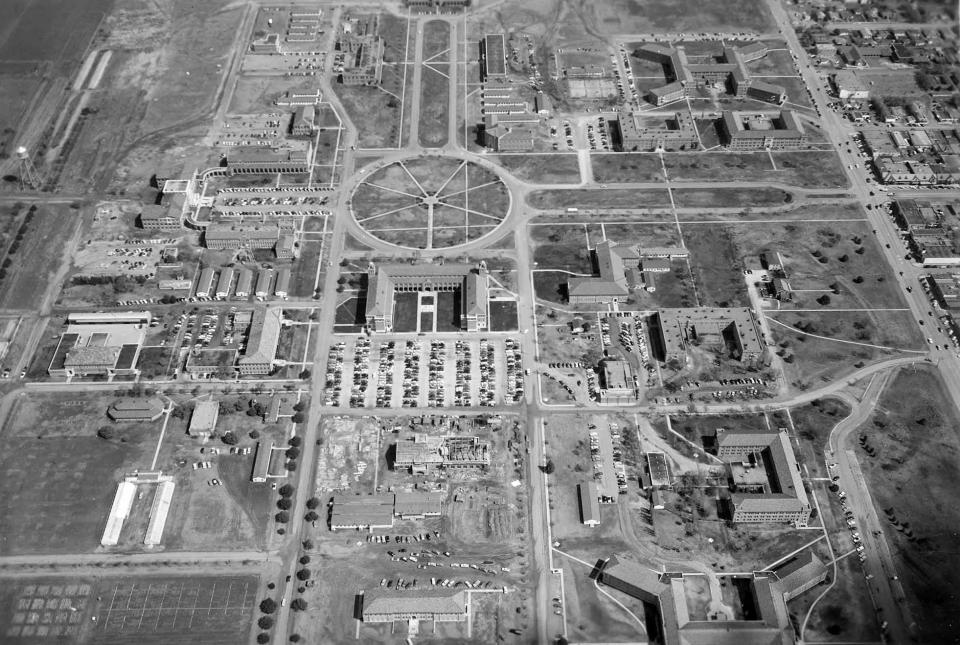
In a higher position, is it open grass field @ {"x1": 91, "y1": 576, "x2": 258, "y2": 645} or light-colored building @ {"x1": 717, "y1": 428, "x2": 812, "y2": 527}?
light-colored building @ {"x1": 717, "y1": 428, "x2": 812, "y2": 527}

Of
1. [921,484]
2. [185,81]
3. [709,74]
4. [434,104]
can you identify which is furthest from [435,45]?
[921,484]

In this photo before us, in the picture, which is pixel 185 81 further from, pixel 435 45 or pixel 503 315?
pixel 503 315

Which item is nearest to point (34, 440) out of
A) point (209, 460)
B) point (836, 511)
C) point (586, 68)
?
point (209, 460)

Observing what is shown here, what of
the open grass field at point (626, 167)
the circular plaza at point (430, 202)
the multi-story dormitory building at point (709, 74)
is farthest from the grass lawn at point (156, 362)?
the multi-story dormitory building at point (709, 74)

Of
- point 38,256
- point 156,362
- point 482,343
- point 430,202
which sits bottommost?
point 156,362

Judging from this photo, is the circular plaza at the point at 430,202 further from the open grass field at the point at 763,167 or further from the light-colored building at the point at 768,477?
the light-colored building at the point at 768,477

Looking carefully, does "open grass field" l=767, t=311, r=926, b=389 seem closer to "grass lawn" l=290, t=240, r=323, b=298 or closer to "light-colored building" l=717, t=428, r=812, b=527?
"light-colored building" l=717, t=428, r=812, b=527

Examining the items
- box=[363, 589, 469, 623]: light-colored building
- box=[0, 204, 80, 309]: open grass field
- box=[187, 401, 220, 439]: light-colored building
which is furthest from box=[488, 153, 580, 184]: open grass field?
box=[363, 589, 469, 623]: light-colored building
